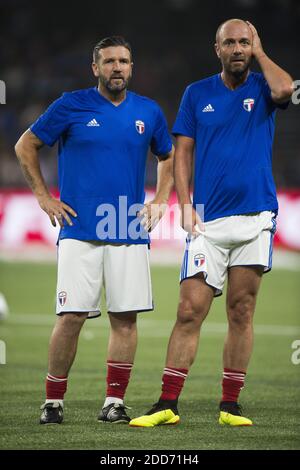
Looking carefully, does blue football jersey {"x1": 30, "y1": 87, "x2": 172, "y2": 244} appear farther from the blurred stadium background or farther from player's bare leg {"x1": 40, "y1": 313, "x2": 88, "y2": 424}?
the blurred stadium background

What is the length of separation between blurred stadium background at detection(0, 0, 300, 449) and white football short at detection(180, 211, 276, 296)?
0.94m

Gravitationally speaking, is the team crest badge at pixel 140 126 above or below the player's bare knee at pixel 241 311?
above

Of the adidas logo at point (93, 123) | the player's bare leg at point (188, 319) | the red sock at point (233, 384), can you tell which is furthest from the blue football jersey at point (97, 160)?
the red sock at point (233, 384)

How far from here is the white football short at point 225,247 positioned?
619 cm

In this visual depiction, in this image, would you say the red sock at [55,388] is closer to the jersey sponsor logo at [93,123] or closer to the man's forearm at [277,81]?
the jersey sponsor logo at [93,123]

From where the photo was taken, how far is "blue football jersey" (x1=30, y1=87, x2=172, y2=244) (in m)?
6.29

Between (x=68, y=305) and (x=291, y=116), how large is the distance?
15795 mm

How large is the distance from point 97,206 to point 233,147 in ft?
2.97

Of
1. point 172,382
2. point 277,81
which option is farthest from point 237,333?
point 277,81

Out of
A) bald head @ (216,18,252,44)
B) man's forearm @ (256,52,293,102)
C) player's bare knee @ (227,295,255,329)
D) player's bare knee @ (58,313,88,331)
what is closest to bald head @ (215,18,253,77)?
bald head @ (216,18,252,44)

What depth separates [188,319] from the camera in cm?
623

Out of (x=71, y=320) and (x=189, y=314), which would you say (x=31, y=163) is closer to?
(x=71, y=320)

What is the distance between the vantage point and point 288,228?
19.2 meters
